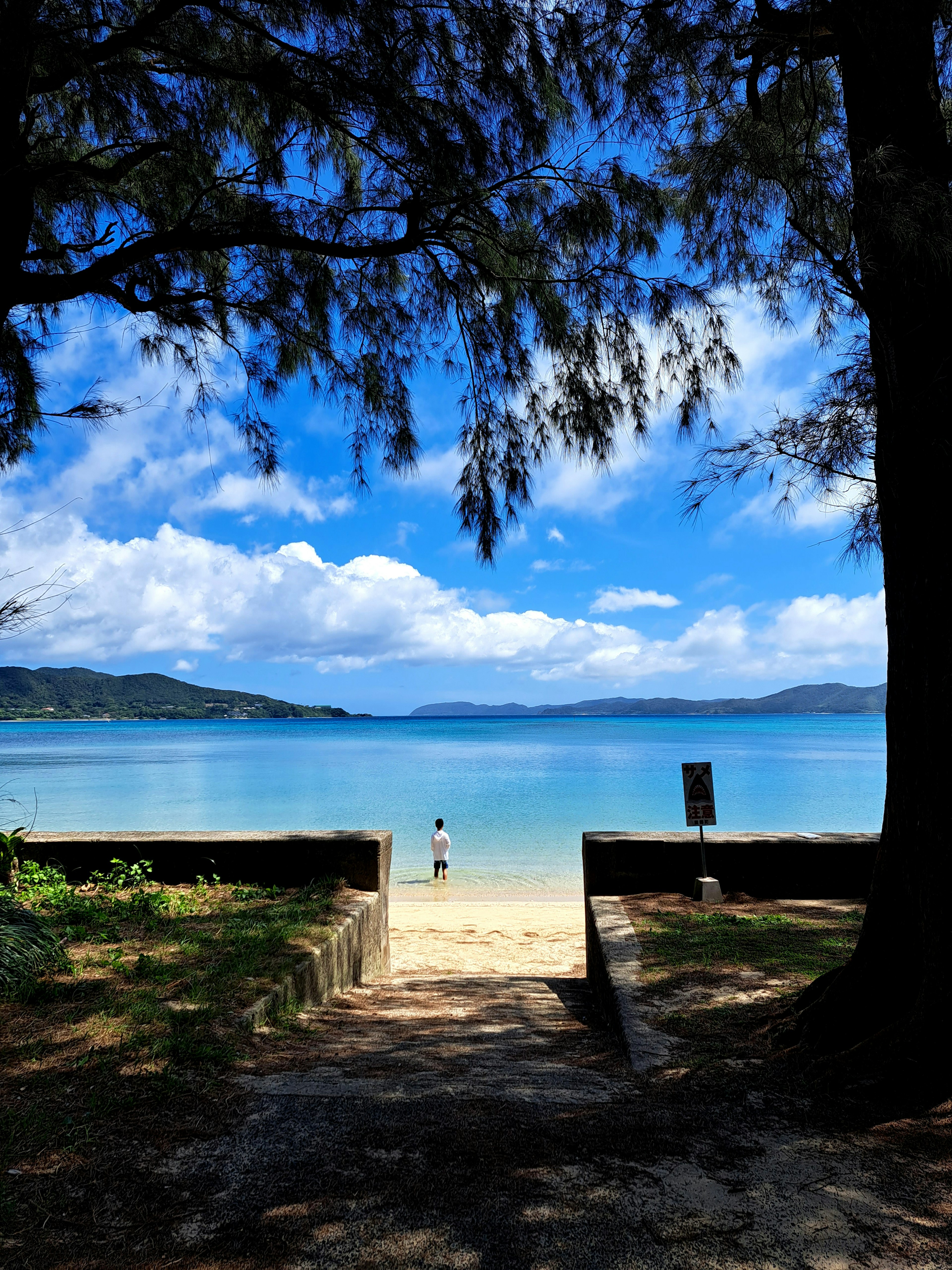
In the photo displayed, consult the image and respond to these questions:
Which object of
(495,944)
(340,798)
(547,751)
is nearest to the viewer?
(495,944)

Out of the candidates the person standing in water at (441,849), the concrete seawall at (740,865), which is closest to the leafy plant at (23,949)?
the concrete seawall at (740,865)

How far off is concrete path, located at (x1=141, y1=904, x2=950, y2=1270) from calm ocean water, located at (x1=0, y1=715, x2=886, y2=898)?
35.7 feet

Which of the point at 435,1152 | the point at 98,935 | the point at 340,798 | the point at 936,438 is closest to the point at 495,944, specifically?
the point at 98,935

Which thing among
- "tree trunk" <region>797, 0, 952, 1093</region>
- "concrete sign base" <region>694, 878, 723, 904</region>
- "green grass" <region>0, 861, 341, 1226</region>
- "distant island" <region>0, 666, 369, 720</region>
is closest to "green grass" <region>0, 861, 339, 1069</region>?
"green grass" <region>0, 861, 341, 1226</region>

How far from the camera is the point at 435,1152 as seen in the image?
92.2 inches

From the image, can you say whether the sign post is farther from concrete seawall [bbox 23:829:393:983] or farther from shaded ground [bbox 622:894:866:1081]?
concrete seawall [bbox 23:829:393:983]

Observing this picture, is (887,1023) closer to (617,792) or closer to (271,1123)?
(271,1123)

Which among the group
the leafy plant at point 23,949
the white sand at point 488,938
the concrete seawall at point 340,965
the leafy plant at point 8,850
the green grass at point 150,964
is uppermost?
the leafy plant at point 8,850

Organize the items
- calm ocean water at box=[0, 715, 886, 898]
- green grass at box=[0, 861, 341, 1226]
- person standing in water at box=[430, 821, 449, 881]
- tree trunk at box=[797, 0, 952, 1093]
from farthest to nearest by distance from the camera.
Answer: calm ocean water at box=[0, 715, 886, 898], person standing in water at box=[430, 821, 449, 881], tree trunk at box=[797, 0, 952, 1093], green grass at box=[0, 861, 341, 1226]

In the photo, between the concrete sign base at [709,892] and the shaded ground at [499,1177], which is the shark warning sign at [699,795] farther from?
the shaded ground at [499,1177]

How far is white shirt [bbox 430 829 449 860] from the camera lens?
13953 mm

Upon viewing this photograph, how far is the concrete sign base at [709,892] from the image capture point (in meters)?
6.23

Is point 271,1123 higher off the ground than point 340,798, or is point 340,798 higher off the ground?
point 271,1123

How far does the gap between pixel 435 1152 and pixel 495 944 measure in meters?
6.57
